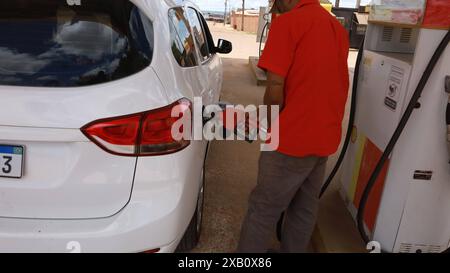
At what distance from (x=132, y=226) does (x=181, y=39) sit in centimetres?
135

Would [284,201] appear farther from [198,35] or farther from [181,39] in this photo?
[198,35]

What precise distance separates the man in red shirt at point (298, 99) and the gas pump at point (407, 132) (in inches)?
17.4

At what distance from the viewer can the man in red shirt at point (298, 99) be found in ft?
6.69

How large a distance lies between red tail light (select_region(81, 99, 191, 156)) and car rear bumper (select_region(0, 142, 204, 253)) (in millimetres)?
53

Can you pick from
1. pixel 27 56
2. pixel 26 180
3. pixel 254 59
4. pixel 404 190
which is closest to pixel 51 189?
pixel 26 180

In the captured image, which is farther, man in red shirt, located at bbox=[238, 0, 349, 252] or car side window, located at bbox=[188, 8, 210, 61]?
car side window, located at bbox=[188, 8, 210, 61]

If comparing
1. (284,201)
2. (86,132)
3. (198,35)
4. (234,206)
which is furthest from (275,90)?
(198,35)

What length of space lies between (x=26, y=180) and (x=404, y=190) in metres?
2.09

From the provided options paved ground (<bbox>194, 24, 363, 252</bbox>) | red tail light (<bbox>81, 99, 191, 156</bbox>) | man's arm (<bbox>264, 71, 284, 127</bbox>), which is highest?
man's arm (<bbox>264, 71, 284, 127</bbox>)

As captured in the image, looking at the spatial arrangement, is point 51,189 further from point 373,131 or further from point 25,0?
point 373,131

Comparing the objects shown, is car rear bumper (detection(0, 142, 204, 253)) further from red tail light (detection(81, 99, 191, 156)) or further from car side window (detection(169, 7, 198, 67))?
car side window (detection(169, 7, 198, 67))

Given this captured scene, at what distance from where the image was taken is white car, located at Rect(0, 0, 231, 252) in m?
1.81

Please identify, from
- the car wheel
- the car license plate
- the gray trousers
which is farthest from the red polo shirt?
the car license plate

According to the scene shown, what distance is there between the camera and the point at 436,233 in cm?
263
